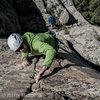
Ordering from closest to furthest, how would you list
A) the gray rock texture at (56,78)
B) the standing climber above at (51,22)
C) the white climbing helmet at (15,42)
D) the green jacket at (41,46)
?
the gray rock texture at (56,78) → the green jacket at (41,46) → the white climbing helmet at (15,42) → the standing climber above at (51,22)

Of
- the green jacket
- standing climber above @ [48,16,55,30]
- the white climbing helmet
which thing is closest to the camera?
the green jacket

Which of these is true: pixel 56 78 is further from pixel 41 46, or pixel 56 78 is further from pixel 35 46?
pixel 35 46

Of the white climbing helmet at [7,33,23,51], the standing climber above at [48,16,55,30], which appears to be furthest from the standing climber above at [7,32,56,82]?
the standing climber above at [48,16,55,30]

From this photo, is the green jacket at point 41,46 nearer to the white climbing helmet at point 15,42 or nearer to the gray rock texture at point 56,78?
the white climbing helmet at point 15,42

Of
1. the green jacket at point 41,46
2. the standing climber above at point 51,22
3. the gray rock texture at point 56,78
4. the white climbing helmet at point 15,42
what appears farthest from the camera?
the standing climber above at point 51,22

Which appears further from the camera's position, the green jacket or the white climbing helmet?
the white climbing helmet

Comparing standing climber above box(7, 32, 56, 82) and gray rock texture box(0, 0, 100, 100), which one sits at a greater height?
standing climber above box(7, 32, 56, 82)

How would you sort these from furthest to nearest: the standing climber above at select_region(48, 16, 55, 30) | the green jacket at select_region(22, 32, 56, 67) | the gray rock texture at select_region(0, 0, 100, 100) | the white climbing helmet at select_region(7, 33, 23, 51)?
the standing climber above at select_region(48, 16, 55, 30) < the white climbing helmet at select_region(7, 33, 23, 51) < the green jacket at select_region(22, 32, 56, 67) < the gray rock texture at select_region(0, 0, 100, 100)

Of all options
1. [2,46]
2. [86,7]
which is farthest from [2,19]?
[86,7]

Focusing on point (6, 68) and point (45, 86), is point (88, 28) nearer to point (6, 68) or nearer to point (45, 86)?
point (6, 68)

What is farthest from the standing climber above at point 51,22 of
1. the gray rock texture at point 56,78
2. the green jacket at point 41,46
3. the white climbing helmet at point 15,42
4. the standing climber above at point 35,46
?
the white climbing helmet at point 15,42

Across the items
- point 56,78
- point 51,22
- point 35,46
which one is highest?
point 51,22

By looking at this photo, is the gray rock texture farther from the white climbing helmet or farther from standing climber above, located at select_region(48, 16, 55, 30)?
standing climber above, located at select_region(48, 16, 55, 30)

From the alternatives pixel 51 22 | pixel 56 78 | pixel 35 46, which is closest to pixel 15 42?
pixel 35 46
